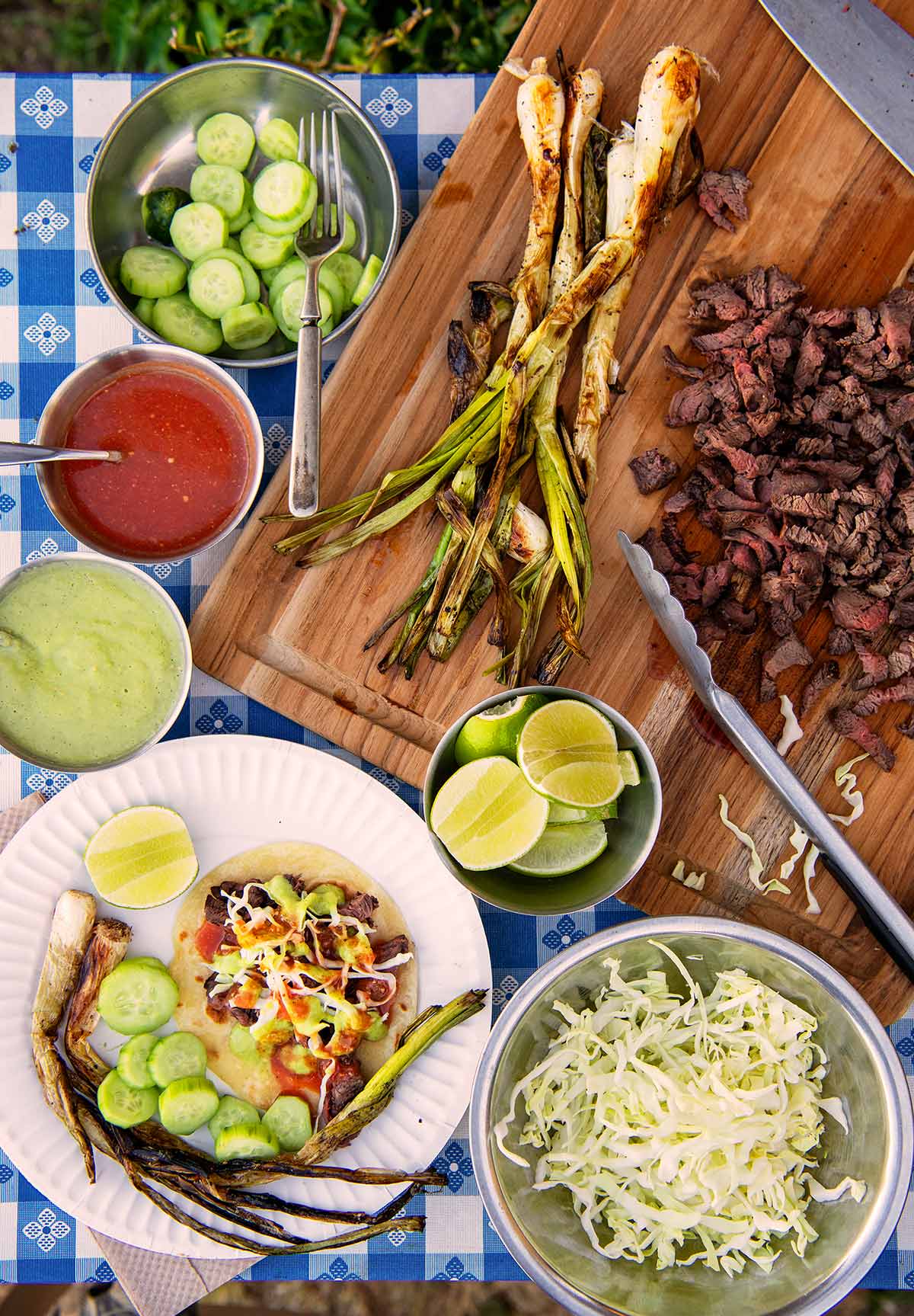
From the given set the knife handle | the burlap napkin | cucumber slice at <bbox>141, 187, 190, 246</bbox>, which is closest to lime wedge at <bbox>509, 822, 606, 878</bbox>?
the knife handle

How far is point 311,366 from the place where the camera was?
2.34m

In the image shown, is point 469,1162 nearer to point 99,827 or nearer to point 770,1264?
point 770,1264

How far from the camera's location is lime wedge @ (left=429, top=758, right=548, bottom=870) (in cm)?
220

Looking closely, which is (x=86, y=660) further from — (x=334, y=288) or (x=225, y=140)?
(x=225, y=140)

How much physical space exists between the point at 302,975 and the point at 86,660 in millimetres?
871

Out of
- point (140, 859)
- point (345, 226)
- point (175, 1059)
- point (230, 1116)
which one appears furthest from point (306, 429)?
point (230, 1116)

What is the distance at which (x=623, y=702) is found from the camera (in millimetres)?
2496

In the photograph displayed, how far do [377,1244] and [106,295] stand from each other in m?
2.45

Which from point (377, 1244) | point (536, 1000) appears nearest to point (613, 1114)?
point (536, 1000)

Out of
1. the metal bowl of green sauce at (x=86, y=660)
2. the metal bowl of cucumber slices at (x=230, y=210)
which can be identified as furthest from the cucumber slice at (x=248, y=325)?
the metal bowl of green sauce at (x=86, y=660)

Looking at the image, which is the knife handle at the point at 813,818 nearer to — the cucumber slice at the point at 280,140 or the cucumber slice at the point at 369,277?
the cucumber slice at the point at 369,277

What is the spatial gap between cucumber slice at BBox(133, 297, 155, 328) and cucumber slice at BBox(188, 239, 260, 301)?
125 millimetres

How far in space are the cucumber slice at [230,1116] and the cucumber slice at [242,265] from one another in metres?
1.89

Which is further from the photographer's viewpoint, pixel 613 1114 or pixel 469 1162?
pixel 469 1162
